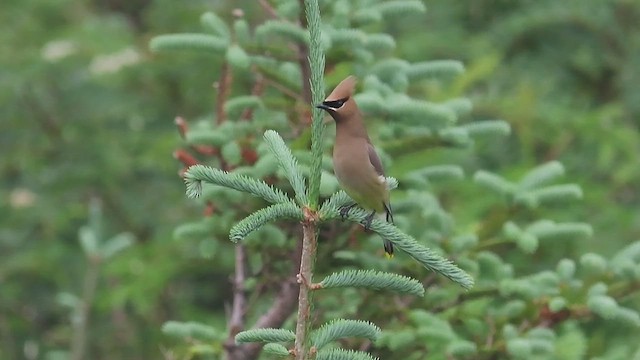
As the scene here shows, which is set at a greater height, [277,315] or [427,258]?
[277,315]

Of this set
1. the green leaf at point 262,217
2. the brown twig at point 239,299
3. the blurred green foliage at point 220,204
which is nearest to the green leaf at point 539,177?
the blurred green foliage at point 220,204

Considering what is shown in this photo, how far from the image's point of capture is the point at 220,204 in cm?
341

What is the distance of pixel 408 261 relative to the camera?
11.4ft

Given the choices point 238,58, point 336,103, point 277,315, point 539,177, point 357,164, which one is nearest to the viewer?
point 336,103

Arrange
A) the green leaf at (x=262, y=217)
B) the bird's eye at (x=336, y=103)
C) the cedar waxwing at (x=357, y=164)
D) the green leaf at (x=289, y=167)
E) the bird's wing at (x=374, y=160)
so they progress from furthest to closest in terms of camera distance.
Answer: the bird's wing at (x=374, y=160) < the cedar waxwing at (x=357, y=164) < the bird's eye at (x=336, y=103) < the green leaf at (x=289, y=167) < the green leaf at (x=262, y=217)

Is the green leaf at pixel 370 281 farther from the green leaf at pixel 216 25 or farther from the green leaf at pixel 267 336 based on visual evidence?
the green leaf at pixel 216 25

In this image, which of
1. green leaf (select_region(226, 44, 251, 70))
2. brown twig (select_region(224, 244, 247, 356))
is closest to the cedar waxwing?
green leaf (select_region(226, 44, 251, 70))

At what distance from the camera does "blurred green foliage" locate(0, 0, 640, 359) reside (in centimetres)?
351

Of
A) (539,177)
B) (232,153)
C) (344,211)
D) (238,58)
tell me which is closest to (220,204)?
(232,153)

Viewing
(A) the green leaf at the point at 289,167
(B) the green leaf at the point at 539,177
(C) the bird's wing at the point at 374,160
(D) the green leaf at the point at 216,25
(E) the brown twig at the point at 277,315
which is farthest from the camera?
(B) the green leaf at the point at 539,177

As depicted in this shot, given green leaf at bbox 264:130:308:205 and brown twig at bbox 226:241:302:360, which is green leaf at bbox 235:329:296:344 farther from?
brown twig at bbox 226:241:302:360

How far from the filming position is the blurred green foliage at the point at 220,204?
11.5 ft

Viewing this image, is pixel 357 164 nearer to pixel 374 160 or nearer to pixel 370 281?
pixel 374 160

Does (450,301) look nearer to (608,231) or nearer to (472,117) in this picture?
(608,231)
